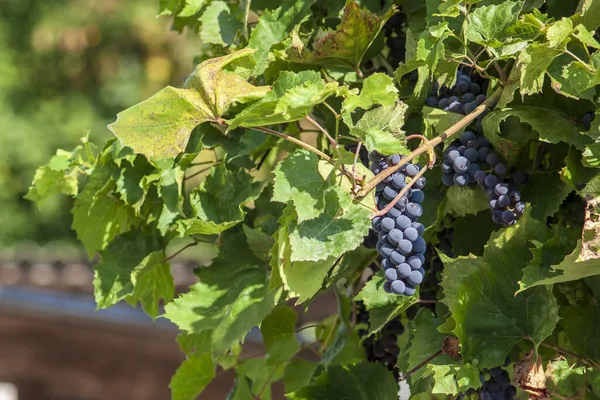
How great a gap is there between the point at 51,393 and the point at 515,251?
120 inches

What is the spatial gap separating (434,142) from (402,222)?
0.07 metres

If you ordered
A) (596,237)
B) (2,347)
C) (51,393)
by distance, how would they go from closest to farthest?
1. (596,237)
2. (51,393)
3. (2,347)

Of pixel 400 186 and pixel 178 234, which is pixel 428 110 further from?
pixel 178 234

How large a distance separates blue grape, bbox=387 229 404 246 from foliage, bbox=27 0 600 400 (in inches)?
0.9

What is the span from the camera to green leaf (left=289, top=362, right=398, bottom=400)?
2.50ft

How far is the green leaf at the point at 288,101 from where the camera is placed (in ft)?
1.80

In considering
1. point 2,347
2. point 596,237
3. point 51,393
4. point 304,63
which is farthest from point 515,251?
point 2,347

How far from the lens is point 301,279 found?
60 cm

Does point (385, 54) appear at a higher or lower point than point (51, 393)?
higher

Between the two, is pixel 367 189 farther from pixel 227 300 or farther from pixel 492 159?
pixel 227 300

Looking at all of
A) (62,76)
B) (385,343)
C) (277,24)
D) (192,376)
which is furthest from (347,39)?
(62,76)

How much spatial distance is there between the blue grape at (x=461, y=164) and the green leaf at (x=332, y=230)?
4.0 inches

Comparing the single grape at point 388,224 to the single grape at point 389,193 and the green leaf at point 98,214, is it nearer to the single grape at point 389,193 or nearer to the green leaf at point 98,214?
the single grape at point 389,193

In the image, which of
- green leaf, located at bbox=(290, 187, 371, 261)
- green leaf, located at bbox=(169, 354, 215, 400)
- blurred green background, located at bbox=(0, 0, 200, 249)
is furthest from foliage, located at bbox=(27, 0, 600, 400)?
blurred green background, located at bbox=(0, 0, 200, 249)
